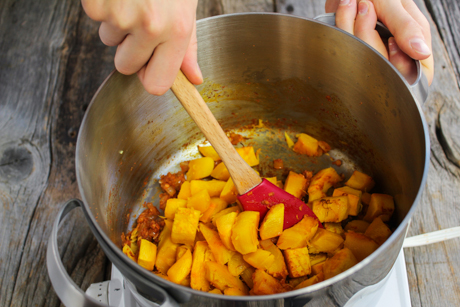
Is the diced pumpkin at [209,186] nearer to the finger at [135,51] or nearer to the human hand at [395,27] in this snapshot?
the finger at [135,51]

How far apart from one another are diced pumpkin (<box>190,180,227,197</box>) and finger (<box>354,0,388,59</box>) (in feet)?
2.28

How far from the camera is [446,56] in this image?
5.59 feet

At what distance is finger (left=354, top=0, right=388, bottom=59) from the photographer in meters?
1.21

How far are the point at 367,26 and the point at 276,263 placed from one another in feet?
2.66

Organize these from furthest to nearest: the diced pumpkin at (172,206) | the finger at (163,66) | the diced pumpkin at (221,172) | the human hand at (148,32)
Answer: the diced pumpkin at (221,172) < the diced pumpkin at (172,206) < the finger at (163,66) < the human hand at (148,32)

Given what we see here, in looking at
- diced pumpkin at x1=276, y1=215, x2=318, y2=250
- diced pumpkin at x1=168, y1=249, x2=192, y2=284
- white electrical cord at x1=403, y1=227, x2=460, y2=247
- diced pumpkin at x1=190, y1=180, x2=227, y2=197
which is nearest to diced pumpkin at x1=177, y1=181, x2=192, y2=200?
diced pumpkin at x1=190, y1=180, x2=227, y2=197

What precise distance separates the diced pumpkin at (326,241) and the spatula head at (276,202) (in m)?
0.07

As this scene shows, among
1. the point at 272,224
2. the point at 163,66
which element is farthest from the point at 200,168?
the point at 163,66

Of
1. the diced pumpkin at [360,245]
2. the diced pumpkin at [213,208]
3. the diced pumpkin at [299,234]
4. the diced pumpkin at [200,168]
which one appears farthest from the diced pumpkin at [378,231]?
the diced pumpkin at [200,168]

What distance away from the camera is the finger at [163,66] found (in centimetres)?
84

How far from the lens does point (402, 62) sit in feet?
3.80

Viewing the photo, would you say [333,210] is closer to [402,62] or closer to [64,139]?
[402,62]

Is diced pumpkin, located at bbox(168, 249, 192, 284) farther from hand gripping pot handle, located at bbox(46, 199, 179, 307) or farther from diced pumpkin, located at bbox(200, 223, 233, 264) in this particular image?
hand gripping pot handle, located at bbox(46, 199, 179, 307)

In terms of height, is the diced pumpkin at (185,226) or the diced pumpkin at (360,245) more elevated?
the diced pumpkin at (360,245)
